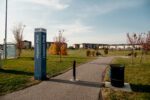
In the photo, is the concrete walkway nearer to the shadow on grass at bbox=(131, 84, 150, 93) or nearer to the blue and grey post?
the blue and grey post

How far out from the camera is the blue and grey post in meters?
12.7

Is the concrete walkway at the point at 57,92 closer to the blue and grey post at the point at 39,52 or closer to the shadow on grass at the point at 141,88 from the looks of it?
the blue and grey post at the point at 39,52

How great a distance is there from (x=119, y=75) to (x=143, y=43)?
75.2 ft

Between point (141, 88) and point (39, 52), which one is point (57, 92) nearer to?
point (39, 52)

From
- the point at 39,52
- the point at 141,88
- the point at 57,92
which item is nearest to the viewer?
the point at 57,92

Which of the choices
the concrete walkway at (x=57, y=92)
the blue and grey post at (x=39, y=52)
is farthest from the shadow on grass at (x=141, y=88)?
the blue and grey post at (x=39, y=52)

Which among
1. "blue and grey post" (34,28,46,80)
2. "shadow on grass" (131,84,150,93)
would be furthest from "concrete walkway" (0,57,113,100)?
"shadow on grass" (131,84,150,93)

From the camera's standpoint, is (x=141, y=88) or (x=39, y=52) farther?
(x=39, y=52)

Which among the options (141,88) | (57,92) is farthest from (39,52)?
(141,88)

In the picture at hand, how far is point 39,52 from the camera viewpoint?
503 inches

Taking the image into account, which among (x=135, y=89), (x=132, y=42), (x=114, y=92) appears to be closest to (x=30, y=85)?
(x=114, y=92)

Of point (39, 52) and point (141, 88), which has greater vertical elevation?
point (39, 52)

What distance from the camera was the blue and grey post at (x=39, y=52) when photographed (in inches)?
499

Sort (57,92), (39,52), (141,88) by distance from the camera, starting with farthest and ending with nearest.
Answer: (39,52) < (141,88) < (57,92)
